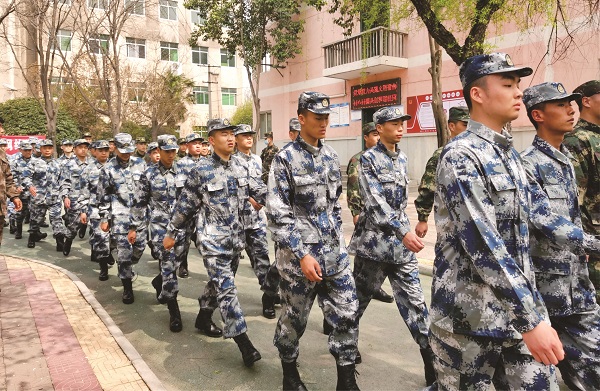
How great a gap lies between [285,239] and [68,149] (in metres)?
9.11

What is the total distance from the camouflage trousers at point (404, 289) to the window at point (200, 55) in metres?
37.9

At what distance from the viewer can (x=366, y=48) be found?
55.0ft

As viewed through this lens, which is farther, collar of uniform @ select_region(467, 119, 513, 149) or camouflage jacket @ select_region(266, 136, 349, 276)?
camouflage jacket @ select_region(266, 136, 349, 276)

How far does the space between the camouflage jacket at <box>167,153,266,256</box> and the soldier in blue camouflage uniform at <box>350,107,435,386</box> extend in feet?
3.74

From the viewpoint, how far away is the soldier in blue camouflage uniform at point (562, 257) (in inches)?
115

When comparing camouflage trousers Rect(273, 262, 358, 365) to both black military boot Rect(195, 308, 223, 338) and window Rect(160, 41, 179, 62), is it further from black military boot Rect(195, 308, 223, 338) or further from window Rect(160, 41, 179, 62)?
window Rect(160, 41, 179, 62)

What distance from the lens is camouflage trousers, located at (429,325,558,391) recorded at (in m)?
2.09

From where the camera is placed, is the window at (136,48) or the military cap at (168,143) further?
the window at (136,48)

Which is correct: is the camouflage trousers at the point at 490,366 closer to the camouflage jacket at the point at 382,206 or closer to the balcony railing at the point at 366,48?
the camouflage jacket at the point at 382,206

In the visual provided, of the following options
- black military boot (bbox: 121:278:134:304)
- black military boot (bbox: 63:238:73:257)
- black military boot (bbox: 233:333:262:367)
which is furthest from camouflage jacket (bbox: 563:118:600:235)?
black military boot (bbox: 63:238:73:257)

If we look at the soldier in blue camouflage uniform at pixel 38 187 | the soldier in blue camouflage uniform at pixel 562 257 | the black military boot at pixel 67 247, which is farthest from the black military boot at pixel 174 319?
the soldier in blue camouflage uniform at pixel 38 187

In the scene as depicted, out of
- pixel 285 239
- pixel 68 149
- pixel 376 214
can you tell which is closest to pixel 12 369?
pixel 285 239

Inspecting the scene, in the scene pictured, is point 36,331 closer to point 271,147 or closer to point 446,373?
point 446,373

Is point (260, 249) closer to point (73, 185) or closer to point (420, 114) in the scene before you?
point (73, 185)
